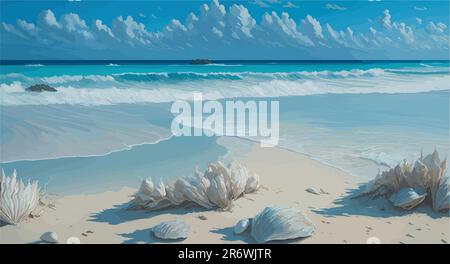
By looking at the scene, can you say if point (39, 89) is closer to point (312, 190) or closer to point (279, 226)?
point (312, 190)

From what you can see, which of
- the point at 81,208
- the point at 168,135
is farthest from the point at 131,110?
the point at 81,208

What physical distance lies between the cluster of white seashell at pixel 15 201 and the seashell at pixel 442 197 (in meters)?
2.58

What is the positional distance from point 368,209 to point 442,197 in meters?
0.45

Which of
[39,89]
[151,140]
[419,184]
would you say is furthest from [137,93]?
[419,184]

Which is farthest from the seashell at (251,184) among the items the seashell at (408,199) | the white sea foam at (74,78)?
the white sea foam at (74,78)

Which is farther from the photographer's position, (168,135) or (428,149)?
(168,135)

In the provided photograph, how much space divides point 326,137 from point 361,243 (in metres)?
2.79

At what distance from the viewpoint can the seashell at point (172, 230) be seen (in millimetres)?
2340

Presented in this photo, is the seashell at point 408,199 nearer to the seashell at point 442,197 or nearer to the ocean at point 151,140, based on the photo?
the seashell at point 442,197

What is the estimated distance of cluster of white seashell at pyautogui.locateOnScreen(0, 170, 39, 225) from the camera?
2.53 metres

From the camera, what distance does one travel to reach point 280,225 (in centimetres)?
229

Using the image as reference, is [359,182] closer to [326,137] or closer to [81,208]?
[326,137]

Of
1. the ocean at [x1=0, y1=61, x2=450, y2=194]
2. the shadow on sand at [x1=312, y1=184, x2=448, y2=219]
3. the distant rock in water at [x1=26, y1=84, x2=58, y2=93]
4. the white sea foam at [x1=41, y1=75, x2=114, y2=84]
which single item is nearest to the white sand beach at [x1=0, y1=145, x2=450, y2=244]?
the shadow on sand at [x1=312, y1=184, x2=448, y2=219]
